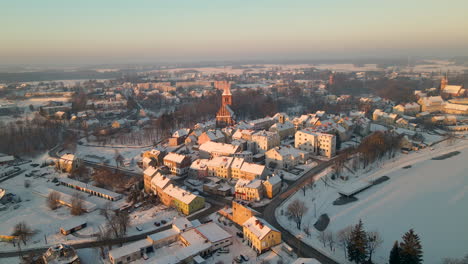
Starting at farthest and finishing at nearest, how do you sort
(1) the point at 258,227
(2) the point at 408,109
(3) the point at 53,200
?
1. (2) the point at 408,109
2. (3) the point at 53,200
3. (1) the point at 258,227

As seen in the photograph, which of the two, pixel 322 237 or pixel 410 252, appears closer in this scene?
pixel 410 252

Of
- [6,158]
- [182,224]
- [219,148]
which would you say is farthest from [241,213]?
[6,158]

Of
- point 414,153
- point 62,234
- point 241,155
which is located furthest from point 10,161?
point 414,153

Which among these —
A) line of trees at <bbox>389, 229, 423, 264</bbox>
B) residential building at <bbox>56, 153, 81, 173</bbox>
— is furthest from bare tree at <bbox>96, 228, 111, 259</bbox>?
→ line of trees at <bbox>389, 229, 423, 264</bbox>

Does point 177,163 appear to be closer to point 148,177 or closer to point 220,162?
point 148,177

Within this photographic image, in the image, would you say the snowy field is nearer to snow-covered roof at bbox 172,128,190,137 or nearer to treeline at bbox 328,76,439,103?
snow-covered roof at bbox 172,128,190,137

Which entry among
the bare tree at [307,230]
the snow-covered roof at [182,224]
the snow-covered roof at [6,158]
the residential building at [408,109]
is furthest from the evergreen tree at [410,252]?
the residential building at [408,109]
